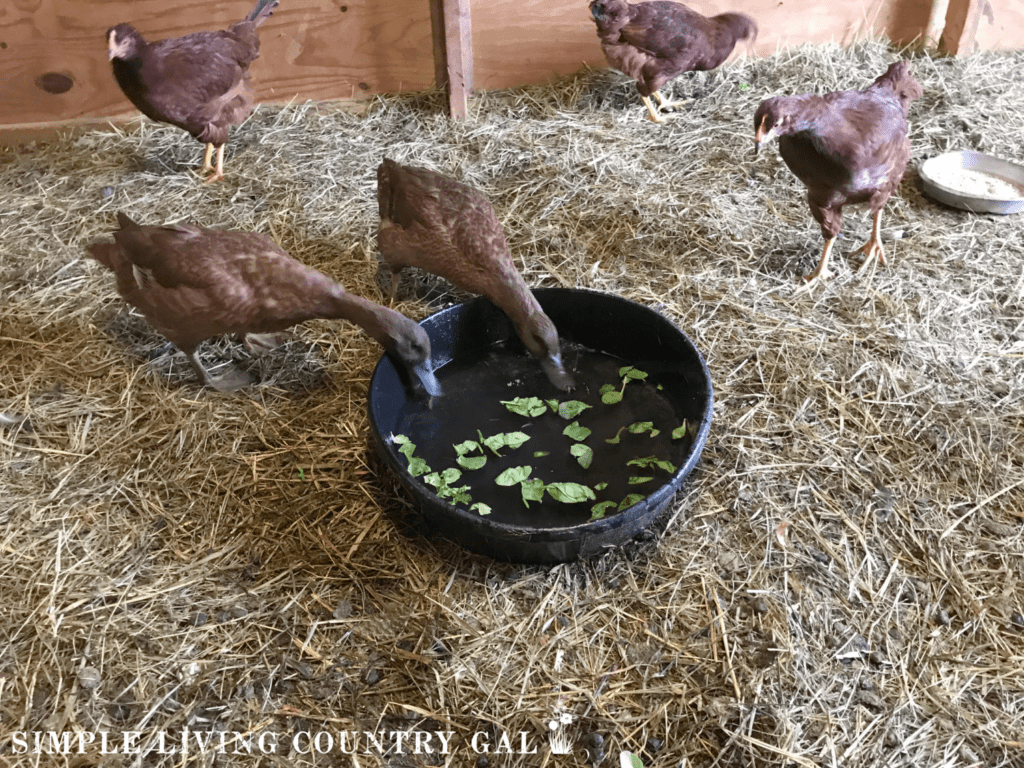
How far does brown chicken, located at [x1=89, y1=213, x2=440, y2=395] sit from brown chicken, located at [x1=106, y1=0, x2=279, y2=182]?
150cm

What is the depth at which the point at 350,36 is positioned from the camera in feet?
16.1

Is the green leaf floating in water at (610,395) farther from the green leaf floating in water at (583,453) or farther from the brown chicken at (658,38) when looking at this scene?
the brown chicken at (658,38)

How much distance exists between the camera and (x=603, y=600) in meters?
2.41

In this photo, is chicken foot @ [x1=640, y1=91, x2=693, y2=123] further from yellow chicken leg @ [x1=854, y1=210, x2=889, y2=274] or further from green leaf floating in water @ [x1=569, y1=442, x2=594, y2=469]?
green leaf floating in water @ [x1=569, y1=442, x2=594, y2=469]

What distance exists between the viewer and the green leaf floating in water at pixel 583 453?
2732mm

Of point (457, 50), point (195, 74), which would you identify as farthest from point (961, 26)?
point (195, 74)

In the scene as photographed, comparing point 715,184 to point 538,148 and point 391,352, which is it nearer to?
point 538,148

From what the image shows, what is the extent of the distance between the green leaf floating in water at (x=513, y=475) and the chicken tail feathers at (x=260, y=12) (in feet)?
11.2

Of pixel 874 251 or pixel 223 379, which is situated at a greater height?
pixel 874 251

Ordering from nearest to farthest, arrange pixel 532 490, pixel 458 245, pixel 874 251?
pixel 532 490 < pixel 458 245 < pixel 874 251

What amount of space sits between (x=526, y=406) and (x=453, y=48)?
9.79 ft

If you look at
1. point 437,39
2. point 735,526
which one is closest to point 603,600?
point 735,526

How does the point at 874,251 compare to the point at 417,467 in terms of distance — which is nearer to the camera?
the point at 417,467

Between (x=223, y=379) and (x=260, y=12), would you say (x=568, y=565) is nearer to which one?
(x=223, y=379)
